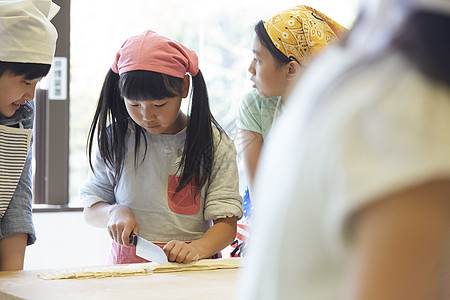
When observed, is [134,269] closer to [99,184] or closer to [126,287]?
[126,287]

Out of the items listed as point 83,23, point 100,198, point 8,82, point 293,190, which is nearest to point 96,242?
point 83,23

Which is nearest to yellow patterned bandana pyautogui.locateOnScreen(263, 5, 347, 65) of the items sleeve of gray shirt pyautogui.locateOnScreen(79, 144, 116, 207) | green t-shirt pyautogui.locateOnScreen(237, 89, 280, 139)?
green t-shirt pyautogui.locateOnScreen(237, 89, 280, 139)

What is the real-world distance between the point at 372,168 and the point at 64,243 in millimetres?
2393

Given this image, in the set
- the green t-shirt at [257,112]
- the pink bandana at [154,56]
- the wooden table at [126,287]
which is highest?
the pink bandana at [154,56]

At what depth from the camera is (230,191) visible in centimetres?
138

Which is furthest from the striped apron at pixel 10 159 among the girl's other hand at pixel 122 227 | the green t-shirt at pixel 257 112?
the green t-shirt at pixel 257 112

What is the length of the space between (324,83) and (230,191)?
3.51 feet

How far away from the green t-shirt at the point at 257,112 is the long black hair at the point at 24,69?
0.57m

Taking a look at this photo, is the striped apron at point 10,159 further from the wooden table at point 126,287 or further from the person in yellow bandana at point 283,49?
the person in yellow bandana at point 283,49

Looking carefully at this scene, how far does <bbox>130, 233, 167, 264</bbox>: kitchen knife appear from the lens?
122 centimetres

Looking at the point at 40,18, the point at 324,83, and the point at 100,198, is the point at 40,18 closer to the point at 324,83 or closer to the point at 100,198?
the point at 100,198

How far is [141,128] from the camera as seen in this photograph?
144cm

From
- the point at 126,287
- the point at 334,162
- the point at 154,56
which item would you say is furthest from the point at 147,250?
the point at 334,162

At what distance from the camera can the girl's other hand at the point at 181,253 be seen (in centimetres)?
120
